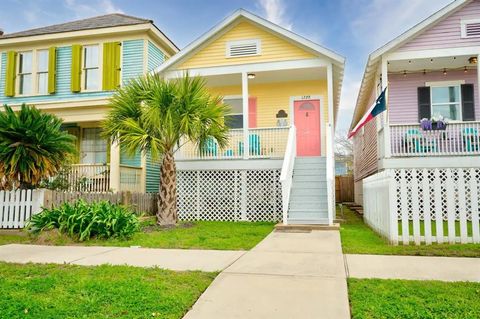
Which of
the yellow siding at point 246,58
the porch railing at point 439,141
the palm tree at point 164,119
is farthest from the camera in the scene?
the yellow siding at point 246,58

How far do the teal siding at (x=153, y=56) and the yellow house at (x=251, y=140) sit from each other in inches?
70.3

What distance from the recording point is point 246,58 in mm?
12945

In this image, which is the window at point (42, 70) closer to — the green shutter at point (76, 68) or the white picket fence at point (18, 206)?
the green shutter at point (76, 68)

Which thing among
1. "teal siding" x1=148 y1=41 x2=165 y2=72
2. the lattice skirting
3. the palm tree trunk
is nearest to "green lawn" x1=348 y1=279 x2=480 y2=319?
the palm tree trunk

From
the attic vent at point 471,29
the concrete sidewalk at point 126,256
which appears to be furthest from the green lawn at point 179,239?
the attic vent at point 471,29

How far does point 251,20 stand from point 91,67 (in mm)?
6865

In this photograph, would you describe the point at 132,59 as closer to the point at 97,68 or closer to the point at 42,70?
the point at 97,68

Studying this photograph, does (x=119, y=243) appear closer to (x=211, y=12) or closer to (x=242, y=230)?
(x=242, y=230)

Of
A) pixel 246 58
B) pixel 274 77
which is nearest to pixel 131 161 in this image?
pixel 246 58

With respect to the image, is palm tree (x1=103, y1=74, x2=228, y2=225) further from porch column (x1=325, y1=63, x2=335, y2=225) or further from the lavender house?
the lavender house

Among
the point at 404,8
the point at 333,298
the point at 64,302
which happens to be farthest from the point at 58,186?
the point at 404,8

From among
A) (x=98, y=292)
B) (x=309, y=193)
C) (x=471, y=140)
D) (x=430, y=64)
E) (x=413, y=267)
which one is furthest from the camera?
(x=430, y=64)

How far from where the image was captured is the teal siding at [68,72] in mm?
14578

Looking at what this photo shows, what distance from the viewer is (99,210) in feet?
25.5
